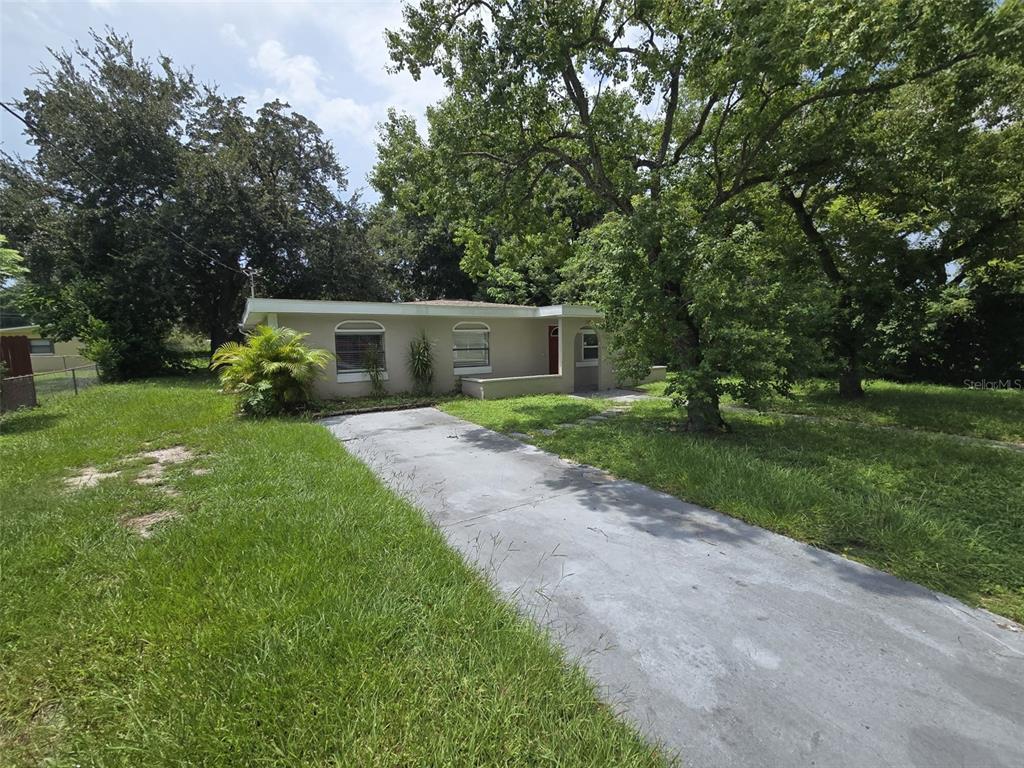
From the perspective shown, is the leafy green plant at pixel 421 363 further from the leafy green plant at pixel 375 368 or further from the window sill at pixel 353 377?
the window sill at pixel 353 377

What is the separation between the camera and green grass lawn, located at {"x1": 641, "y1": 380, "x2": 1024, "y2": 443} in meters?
6.88

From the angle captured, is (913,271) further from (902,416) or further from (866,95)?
(866,95)

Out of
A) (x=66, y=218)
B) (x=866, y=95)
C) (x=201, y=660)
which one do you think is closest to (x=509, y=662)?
(x=201, y=660)

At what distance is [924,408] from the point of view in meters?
8.26

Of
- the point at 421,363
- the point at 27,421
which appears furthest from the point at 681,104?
the point at 27,421

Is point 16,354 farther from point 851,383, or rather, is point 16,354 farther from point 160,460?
point 851,383

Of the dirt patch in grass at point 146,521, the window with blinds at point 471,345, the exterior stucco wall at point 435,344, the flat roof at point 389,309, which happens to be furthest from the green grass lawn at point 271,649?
the window with blinds at point 471,345

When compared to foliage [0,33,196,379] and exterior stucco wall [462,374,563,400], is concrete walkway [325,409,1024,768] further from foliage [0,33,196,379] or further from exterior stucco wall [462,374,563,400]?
foliage [0,33,196,379]

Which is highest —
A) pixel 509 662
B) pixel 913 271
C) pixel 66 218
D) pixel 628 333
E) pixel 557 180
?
pixel 66 218

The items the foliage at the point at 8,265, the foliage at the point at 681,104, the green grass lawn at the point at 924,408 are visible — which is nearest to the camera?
the foliage at the point at 681,104

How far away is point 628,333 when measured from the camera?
22.3 feet

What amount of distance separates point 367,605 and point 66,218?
2156cm

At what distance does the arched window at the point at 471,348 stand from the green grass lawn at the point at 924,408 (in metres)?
7.39

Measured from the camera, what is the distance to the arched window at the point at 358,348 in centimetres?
1031
